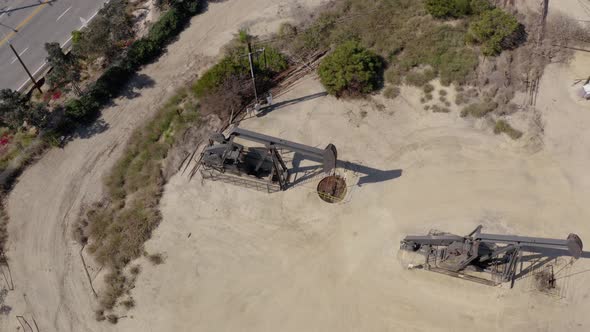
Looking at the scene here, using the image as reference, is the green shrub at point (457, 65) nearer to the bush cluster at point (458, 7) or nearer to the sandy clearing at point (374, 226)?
the sandy clearing at point (374, 226)

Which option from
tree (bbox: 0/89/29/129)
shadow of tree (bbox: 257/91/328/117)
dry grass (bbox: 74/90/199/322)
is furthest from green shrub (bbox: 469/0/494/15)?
tree (bbox: 0/89/29/129)

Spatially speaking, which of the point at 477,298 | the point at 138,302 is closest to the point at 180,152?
the point at 138,302

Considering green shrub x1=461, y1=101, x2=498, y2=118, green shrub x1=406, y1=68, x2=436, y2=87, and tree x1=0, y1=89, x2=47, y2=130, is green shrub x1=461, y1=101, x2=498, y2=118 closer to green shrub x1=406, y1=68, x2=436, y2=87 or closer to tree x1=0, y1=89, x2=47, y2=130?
green shrub x1=406, y1=68, x2=436, y2=87

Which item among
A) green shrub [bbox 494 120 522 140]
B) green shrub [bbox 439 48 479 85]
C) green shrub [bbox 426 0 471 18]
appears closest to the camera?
green shrub [bbox 494 120 522 140]

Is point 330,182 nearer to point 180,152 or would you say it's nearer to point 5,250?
point 180,152

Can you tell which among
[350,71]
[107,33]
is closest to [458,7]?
[350,71]

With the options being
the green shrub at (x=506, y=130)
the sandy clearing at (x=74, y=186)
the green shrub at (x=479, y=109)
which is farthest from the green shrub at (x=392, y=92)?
the sandy clearing at (x=74, y=186)
